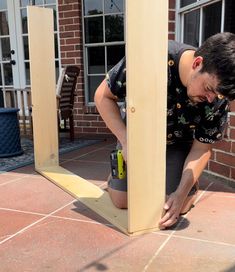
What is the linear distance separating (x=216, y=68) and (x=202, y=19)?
6.03ft

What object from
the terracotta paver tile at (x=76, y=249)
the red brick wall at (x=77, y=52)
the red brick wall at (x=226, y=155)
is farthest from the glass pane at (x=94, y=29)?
the terracotta paver tile at (x=76, y=249)

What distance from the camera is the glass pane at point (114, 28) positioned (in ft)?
15.5

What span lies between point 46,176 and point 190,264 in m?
1.72

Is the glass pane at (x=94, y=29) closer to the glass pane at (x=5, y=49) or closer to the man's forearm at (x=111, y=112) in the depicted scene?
the glass pane at (x=5, y=49)

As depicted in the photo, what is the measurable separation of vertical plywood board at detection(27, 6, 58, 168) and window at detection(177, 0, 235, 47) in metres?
1.29

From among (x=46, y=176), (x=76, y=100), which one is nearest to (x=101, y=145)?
(x=76, y=100)

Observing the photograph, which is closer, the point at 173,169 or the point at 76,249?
the point at 76,249

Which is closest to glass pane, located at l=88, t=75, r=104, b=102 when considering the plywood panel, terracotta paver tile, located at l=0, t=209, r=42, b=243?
the plywood panel

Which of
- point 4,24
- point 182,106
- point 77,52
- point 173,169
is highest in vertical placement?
point 4,24

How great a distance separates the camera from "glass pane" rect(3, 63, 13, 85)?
563 centimetres

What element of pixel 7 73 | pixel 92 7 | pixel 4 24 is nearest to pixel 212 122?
pixel 92 7

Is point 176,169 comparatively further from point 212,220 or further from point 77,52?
point 77,52

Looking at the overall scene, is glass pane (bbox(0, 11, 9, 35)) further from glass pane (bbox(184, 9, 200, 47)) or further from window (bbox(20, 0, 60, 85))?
glass pane (bbox(184, 9, 200, 47))

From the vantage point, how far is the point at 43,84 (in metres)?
3.18
